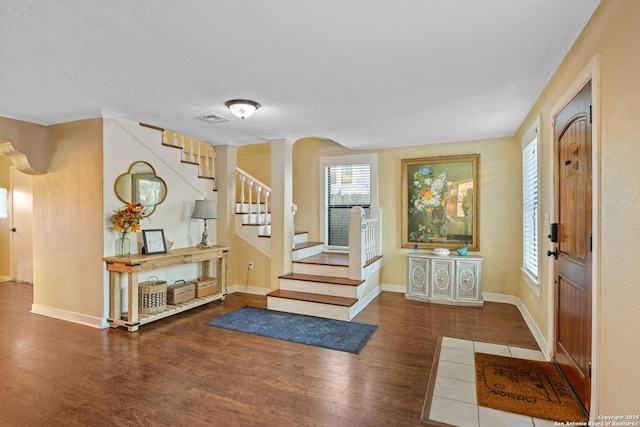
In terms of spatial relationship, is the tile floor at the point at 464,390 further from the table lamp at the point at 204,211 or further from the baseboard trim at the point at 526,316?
the table lamp at the point at 204,211

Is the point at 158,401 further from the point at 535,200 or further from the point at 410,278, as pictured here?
the point at 535,200

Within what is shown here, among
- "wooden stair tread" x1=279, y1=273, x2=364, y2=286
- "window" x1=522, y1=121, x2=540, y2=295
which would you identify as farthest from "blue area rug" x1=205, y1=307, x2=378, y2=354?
"window" x1=522, y1=121, x2=540, y2=295

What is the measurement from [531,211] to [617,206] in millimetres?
2508

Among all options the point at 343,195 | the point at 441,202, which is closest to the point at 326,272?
the point at 343,195

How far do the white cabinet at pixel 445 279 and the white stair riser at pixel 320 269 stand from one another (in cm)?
112

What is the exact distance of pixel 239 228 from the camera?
5.45 m

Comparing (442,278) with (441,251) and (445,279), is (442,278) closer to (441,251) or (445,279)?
(445,279)

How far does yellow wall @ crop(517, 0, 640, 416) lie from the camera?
146cm

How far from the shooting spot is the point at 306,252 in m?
5.34

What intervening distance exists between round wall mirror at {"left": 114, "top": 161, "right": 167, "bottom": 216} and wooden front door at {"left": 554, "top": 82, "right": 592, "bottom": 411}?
4.52 m

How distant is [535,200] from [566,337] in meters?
1.70

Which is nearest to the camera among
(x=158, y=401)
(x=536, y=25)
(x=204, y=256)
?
(x=536, y=25)

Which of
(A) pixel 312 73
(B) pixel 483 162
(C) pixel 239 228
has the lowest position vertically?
(C) pixel 239 228

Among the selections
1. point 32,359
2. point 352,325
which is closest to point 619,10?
point 352,325
